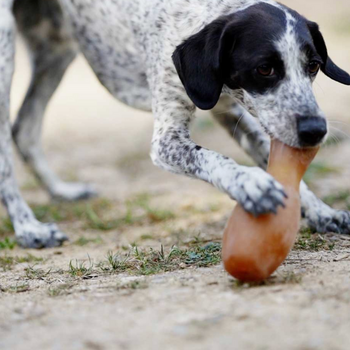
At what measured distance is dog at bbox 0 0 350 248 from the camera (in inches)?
120

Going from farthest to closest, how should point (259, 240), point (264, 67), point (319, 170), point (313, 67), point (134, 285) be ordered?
point (319, 170), point (313, 67), point (264, 67), point (134, 285), point (259, 240)

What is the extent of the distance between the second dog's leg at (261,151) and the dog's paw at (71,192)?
1543 millimetres

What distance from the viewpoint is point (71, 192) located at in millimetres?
5359

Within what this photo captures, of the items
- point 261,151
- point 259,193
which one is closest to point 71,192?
point 261,151

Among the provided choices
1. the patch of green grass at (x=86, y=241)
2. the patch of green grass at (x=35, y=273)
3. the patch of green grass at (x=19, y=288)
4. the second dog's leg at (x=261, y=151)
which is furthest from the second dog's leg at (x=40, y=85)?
the patch of green grass at (x=19, y=288)

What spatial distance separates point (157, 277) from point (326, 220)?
4.21 ft

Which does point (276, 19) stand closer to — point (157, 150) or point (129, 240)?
point (157, 150)

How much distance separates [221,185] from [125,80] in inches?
65.7

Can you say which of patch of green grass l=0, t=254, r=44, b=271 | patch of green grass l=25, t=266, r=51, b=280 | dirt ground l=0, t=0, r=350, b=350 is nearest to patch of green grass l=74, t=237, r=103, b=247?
dirt ground l=0, t=0, r=350, b=350

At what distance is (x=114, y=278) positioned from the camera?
2988mm

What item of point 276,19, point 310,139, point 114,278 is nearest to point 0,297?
point 114,278

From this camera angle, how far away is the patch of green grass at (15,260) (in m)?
3.65

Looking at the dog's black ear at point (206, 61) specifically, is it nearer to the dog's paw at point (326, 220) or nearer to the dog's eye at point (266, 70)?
the dog's eye at point (266, 70)

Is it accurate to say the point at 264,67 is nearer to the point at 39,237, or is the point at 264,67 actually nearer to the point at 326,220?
the point at 326,220
